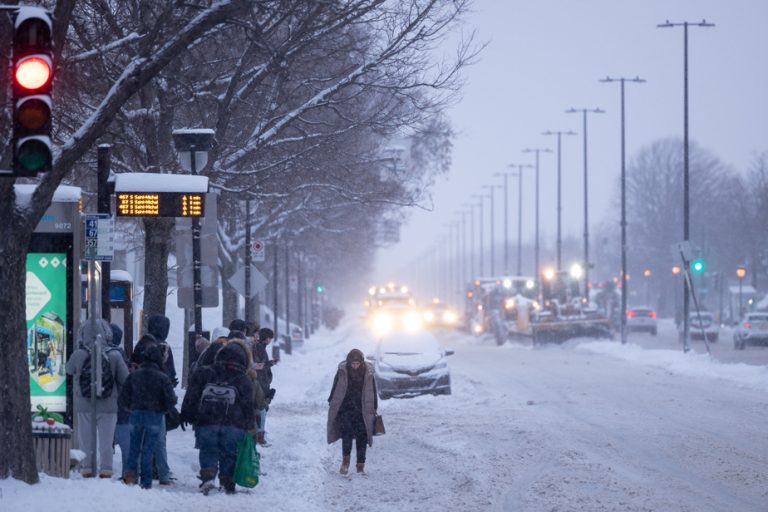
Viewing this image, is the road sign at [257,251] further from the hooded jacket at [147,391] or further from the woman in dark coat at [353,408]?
the hooded jacket at [147,391]

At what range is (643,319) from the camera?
7625 centimetres

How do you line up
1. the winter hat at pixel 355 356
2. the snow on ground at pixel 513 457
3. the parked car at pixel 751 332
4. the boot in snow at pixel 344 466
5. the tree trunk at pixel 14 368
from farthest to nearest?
1. the parked car at pixel 751 332
2. the winter hat at pixel 355 356
3. the boot in snow at pixel 344 466
4. the snow on ground at pixel 513 457
5. the tree trunk at pixel 14 368

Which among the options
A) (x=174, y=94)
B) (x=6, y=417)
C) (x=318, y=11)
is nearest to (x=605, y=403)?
(x=174, y=94)

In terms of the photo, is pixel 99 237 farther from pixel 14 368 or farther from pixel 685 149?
pixel 685 149

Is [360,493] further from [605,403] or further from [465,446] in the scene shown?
[605,403]

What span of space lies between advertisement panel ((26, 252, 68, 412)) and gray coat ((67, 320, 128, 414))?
1.45 ft

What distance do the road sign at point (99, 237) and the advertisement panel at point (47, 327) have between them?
357 millimetres

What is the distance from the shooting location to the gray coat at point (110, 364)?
1342 centimetres

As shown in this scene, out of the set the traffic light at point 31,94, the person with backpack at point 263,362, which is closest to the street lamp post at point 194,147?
the person with backpack at point 263,362

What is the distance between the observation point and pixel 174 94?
21812mm

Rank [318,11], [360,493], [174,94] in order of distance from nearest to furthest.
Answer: [360,493]
[318,11]
[174,94]

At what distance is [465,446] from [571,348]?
36.0 metres

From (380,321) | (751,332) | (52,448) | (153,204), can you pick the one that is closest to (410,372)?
(153,204)

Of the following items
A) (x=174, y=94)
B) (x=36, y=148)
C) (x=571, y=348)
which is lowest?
(x=571, y=348)
